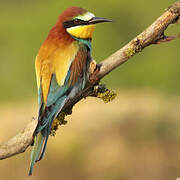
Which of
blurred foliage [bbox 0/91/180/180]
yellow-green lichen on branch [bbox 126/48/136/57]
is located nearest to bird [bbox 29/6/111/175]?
yellow-green lichen on branch [bbox 126/48/136/57]

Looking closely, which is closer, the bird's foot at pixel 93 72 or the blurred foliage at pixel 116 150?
the bird's foot at pixel 93 72

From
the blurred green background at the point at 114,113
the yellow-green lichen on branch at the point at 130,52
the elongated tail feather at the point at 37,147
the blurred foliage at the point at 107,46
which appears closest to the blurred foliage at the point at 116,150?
the blurred green background at the point at 114,113

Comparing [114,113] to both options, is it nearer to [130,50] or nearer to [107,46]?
[107,46]

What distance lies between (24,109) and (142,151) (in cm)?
221

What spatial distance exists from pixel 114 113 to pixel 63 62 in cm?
290

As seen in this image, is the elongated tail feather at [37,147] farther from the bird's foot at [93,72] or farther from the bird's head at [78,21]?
the bird's head at [78,21]

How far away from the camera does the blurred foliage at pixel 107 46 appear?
6.36 meters

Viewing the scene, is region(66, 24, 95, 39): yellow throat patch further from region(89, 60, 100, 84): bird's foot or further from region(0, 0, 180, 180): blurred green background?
region(0, 0, 180, 180): blurred green background

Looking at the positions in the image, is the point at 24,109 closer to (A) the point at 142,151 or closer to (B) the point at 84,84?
(A) the point at 142,151

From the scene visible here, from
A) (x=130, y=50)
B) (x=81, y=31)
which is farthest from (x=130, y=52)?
(x=81, y=31)

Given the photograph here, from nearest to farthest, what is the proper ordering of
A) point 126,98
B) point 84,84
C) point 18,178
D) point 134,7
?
Answer: 1. point 84,84
2. point 18,178
3. point 126,98
4. point 134,7

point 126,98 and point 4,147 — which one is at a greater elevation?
point 4,147

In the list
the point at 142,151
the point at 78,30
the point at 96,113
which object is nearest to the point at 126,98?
the point at 96,113

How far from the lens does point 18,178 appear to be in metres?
4.14
